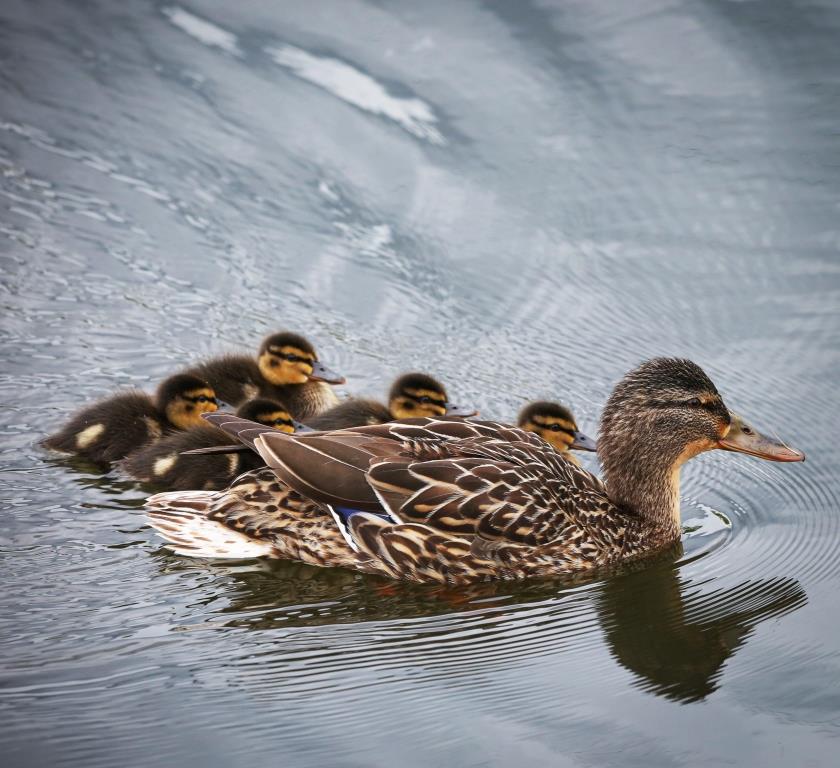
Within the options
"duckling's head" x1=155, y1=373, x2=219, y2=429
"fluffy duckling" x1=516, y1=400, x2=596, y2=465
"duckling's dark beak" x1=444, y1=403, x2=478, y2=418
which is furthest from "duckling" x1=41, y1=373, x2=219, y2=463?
"fluffy duckling" x1=516, y1=400, x2=596, y2=465

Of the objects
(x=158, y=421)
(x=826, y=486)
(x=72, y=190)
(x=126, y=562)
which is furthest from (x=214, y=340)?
(x=826, y=486)

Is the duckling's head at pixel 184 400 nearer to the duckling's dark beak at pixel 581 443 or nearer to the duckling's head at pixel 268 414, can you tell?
the duckling's head at pixel 268 414

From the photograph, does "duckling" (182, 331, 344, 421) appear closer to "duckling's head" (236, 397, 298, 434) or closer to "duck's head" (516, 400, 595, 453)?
"duckling's head" (236, 397, 298, 434)

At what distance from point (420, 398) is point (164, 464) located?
91 cm

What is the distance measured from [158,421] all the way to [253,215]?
1.80m

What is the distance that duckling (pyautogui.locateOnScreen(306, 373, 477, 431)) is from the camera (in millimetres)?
4785

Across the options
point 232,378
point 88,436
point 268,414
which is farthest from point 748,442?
point 88,436

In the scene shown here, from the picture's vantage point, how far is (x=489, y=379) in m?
5.20

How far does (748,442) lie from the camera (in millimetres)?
4223

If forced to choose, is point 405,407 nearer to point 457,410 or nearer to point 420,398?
point 420,398

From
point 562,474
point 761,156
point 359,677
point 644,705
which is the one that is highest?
point 761,156

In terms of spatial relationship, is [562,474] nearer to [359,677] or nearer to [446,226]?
[359,677]

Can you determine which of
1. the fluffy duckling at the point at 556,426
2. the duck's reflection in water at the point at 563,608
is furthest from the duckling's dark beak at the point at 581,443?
the duck's reflection in water at the point at 563,608

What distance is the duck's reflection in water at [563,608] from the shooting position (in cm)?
343
